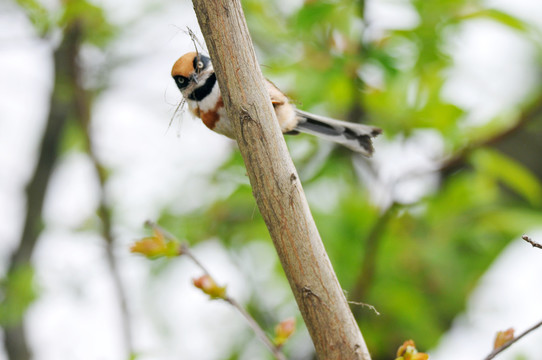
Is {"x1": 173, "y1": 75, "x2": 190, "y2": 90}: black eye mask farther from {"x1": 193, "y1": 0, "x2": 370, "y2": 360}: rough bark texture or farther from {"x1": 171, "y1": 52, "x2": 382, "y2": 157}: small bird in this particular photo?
{"x1": 193, "y1": 0, "x2": 370, "y2": 360}: rough bark texture

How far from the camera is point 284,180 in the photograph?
1.25 meters

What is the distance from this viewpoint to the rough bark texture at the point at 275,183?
1.22 meters

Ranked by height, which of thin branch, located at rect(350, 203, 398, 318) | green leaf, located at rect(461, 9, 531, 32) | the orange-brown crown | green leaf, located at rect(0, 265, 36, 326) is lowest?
green leaf, located at rect(0, 265, 36, 326)

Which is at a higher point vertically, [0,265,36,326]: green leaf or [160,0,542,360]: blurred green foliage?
[160,0,542,360]: blurred green foliage


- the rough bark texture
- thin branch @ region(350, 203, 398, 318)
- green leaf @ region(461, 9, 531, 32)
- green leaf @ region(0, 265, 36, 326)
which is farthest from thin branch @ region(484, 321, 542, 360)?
green leaf @ region(0, 265, 36, 326)

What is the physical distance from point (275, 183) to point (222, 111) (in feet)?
2.34

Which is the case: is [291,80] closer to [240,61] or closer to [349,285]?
[349,285]

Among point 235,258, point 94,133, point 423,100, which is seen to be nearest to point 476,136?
point 423,100

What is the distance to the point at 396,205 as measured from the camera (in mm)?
2646

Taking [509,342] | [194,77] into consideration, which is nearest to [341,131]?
[194,77]

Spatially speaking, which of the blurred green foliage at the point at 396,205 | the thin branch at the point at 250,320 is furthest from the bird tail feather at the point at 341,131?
the thin branch at the point at 250,320

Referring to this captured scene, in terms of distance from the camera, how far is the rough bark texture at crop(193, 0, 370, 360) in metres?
1.22

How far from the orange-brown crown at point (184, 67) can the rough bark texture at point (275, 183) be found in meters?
0.56

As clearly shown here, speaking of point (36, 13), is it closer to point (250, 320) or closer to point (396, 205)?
point (396, 205)
